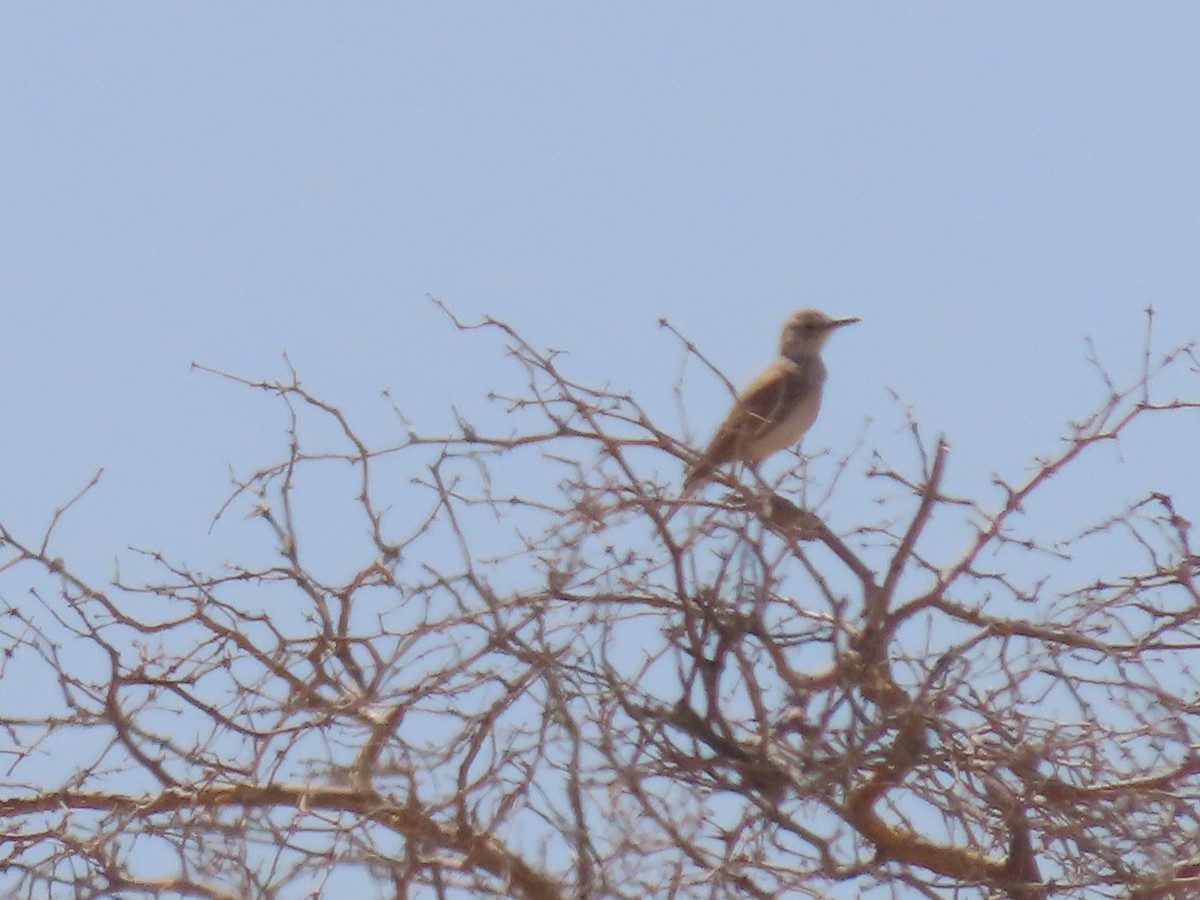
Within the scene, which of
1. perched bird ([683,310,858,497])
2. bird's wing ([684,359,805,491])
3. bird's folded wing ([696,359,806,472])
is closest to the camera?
bird's wing ([684,359,805,491])

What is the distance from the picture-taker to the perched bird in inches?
331

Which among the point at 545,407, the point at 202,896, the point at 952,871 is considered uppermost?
the point at 545,407

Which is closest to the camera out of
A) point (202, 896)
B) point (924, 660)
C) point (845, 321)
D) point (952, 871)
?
point (202, 896)

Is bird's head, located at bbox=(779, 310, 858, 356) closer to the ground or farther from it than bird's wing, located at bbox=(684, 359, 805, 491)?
farther from it

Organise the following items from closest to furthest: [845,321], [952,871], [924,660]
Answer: [924,660]
[952,871]
[845,321]

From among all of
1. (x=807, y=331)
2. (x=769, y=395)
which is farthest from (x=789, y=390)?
(x=807, y=331)

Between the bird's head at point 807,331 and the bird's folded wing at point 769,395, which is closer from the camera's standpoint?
the bird's folded wing at point 769,395

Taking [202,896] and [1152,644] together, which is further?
[1152,644]

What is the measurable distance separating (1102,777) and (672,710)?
4.42 ft

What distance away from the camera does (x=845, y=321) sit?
386 inches

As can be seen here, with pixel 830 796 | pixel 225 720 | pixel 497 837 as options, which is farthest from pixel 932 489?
pixel 225 720

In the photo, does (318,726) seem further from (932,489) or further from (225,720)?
(932,489)

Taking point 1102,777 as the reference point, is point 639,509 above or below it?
above

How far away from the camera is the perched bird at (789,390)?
8.40m
